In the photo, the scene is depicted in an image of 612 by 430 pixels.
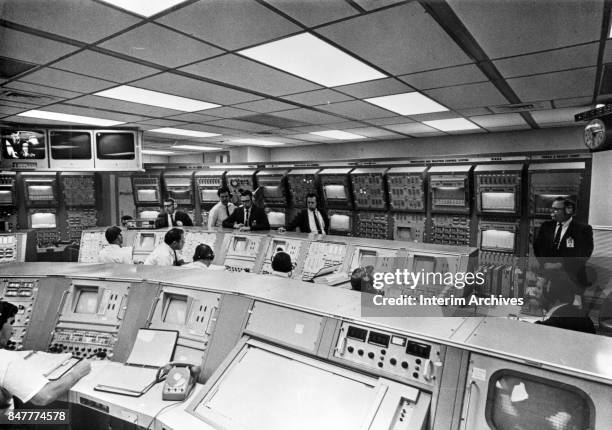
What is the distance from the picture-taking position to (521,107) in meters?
4.29

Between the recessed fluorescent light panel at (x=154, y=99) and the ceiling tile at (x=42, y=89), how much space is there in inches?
10.2

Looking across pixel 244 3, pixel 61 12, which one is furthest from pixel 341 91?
pixel 61 12

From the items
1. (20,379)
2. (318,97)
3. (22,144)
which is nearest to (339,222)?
(318,97)

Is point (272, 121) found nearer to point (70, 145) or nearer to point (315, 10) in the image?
point (70, 145)

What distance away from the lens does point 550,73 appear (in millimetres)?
2973

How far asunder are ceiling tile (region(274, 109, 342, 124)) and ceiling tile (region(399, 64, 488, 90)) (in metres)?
1.64

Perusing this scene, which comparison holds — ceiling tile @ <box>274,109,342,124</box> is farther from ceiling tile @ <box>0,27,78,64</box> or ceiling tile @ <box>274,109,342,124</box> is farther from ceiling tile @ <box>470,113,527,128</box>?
ceiling tile @ <box>0,27,78,64</box>

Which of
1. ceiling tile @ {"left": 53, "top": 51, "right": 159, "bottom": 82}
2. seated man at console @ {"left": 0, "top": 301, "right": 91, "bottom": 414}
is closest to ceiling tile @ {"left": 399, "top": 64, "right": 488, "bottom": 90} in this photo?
ceiling tile @ {"left": 53, "top": 51, "right": 159, "bottom": 82}

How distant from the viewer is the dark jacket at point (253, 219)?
4.47 metres

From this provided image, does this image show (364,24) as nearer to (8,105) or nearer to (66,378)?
(66,378)

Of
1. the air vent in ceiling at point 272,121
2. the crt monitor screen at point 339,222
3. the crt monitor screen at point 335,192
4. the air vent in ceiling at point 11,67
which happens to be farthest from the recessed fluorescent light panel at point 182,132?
the air vent in ceiling at point 11,67

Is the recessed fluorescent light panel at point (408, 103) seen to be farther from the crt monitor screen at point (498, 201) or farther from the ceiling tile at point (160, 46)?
the ceiling tile at point (160, 46)

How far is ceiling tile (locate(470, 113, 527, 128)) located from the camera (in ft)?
16.1

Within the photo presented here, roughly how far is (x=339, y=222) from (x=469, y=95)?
2.60m
